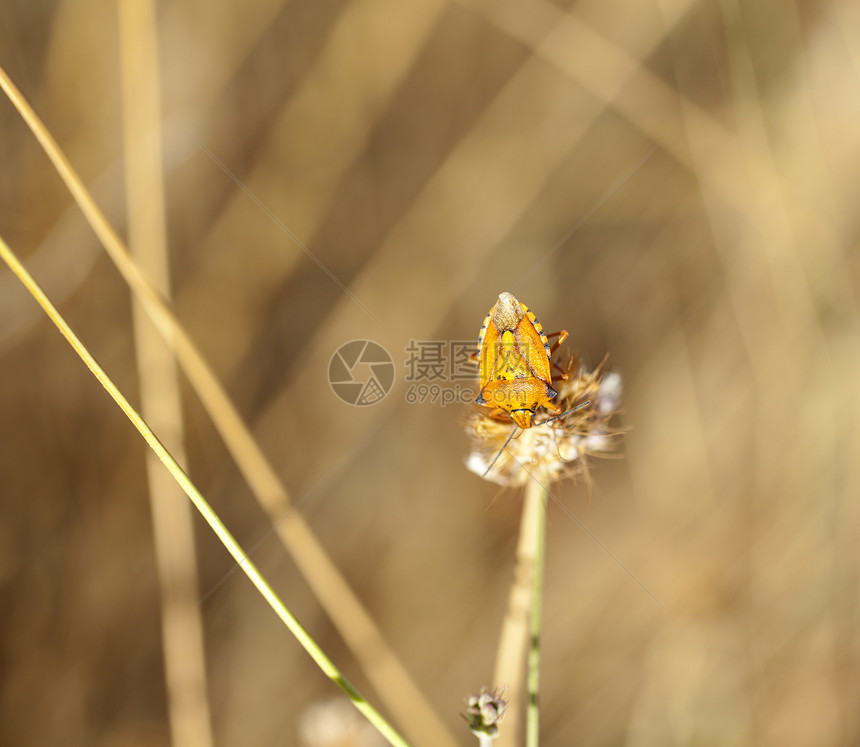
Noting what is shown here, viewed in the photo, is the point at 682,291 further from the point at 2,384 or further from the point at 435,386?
the point at 2,384

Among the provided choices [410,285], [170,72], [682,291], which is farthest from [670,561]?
[170,72]

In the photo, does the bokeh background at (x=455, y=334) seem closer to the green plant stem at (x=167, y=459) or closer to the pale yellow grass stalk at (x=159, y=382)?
the pale yellow grass stalk at (x=159, y=382)

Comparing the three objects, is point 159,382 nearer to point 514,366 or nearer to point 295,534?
point 295,534

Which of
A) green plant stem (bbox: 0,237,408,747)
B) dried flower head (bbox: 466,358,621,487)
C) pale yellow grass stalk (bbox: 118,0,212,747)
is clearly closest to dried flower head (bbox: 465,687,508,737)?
green plant stem (bbox: 0,237,408,747)

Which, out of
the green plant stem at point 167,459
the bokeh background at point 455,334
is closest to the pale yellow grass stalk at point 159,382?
the bokeh background at point 455,334

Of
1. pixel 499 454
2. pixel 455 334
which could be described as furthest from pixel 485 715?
pixel 455 334

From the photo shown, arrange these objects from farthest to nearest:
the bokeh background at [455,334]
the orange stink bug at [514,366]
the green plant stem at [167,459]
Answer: the bokeh background at [455,334] → the orange stink bug at [514,366] → the green plant stem at [167,459]
